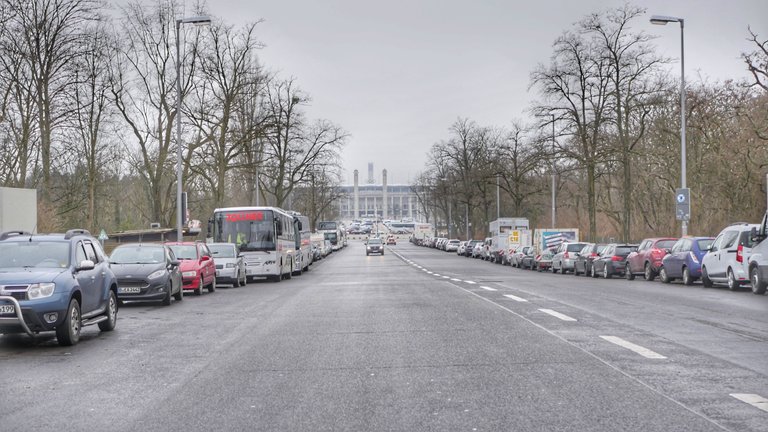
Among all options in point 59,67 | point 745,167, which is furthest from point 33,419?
point 745,167

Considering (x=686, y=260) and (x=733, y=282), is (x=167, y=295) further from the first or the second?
(x=686, y=260)

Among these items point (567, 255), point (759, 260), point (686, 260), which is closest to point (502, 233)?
point (567, 255)

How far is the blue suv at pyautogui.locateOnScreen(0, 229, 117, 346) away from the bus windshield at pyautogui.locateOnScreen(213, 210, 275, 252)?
72.7ft

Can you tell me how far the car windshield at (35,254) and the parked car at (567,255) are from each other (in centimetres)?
3262

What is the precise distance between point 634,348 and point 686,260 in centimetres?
2035

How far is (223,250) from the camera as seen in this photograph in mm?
32375

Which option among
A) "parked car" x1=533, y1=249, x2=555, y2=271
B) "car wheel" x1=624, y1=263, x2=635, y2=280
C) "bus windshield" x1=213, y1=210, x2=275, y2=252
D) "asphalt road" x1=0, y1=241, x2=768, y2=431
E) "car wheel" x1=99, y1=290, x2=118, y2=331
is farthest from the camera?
"parked car" x1=533, y1=249, x2=555, y2=271

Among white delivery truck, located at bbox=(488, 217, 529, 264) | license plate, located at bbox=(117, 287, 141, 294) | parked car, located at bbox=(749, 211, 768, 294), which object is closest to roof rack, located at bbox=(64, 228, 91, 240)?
license plate, located at bbox=(117, 287, 141, 294)

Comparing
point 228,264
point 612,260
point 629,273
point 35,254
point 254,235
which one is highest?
point 254,235

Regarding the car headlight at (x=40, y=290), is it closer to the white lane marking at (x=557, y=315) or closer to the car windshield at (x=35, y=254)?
the car windshield at (x=35, y=254)

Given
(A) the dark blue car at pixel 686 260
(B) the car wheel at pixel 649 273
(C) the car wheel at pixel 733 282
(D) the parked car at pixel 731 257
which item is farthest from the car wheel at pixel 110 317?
(B) the car wheel at pixel 649 273

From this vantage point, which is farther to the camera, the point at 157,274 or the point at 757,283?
the point at 757,283

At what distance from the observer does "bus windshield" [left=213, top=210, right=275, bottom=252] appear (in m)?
37.4

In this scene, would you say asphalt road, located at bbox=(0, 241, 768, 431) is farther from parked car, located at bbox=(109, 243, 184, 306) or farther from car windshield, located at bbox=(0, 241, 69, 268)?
parked car, located at bbox=(109, 243, 184, 306)
